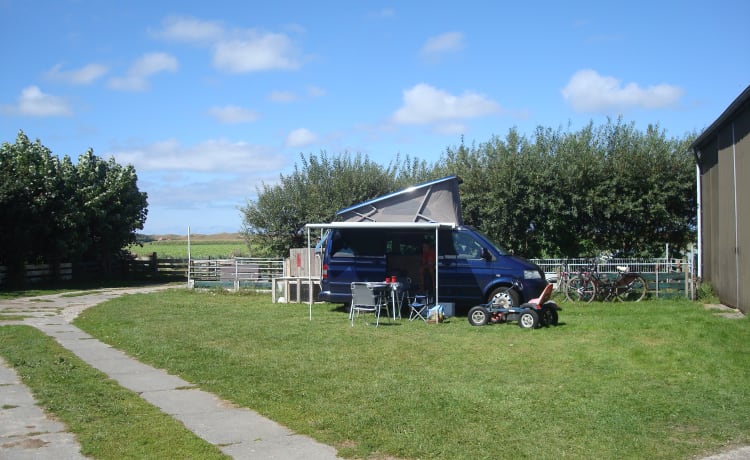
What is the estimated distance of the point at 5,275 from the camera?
2722cm

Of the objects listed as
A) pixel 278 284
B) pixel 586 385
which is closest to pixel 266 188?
pixel 278 284

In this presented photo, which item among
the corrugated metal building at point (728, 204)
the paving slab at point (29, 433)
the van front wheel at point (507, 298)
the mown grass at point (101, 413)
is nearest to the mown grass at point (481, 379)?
the van front wheel at point (507, 298)

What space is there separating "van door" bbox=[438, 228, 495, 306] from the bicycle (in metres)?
3.98

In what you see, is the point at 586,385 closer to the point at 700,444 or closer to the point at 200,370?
the point at 700,444

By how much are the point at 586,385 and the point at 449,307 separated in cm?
676

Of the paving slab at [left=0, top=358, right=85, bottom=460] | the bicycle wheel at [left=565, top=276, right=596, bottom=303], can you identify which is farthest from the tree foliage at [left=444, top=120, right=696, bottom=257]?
the paving slab at [left=0, top=358, right=85, bottom=460]

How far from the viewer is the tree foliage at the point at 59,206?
2670cm

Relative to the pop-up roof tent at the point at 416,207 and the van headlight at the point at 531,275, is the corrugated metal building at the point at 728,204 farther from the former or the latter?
the pop-up roof tent at the point at 416,207

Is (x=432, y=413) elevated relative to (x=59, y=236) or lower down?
lower down

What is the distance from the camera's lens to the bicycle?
1727 centimetres

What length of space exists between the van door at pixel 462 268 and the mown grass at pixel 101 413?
763cm

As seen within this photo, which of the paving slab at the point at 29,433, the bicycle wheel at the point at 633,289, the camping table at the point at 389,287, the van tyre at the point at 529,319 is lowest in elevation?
the paving slab at the point at 29,433

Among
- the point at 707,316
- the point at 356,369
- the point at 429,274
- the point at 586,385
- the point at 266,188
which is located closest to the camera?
the point at 586,385

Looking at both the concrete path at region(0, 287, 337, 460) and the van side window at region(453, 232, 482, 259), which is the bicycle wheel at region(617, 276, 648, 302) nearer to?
the van side window at region(453, 232, 482, 259)
